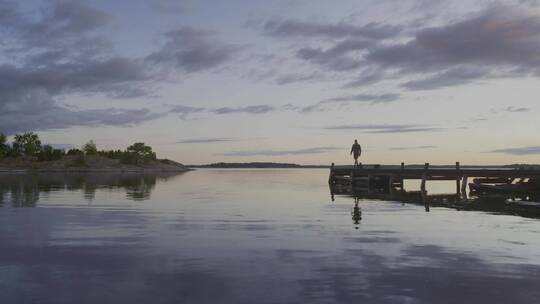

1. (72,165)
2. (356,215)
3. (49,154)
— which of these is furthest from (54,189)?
(49,154)

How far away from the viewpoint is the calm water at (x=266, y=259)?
10.5 meters

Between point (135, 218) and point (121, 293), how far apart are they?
15.3m

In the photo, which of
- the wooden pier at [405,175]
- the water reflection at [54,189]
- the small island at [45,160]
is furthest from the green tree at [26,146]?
the wooden pier at [405,175]

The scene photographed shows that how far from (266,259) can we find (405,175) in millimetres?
41506

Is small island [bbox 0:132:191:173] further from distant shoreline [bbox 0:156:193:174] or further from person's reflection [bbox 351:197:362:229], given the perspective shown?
person's reflection [bbox 351:197:362:229]

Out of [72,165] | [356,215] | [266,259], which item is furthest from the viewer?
[72,165]

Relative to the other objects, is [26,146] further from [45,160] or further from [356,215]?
[356,215]

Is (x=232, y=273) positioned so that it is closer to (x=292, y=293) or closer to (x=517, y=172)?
(x=292, y=293)

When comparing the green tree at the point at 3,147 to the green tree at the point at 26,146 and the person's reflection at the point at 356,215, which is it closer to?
the green tree at the point at 26,146

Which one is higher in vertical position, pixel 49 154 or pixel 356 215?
pixel 49 154

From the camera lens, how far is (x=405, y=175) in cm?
5300

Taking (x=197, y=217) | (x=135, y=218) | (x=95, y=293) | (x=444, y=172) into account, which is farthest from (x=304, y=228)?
(x=444, y=172)

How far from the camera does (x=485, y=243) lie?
17.7 metres

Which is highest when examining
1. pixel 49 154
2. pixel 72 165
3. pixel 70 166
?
pixel 49 154
